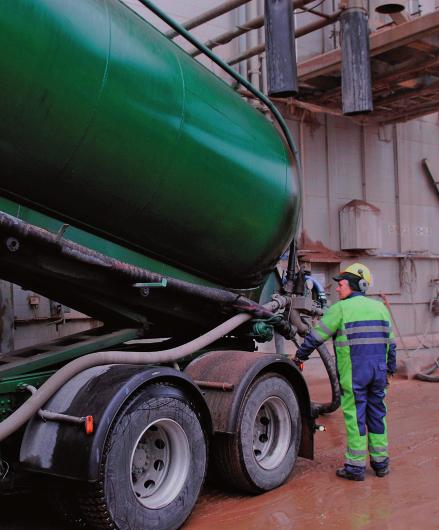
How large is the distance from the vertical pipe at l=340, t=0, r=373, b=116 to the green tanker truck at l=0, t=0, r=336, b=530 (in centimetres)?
130

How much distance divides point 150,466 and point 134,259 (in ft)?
4.23

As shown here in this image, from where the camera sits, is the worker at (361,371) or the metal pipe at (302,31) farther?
the metal pipe at (302,31)

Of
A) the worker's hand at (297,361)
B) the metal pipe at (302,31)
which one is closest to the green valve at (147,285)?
the worker's hand at (297,361)

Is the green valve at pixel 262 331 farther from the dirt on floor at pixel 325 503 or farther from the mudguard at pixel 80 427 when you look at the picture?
the mudguard at pixel 80 427

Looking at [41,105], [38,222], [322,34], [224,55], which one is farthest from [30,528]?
[322,34]

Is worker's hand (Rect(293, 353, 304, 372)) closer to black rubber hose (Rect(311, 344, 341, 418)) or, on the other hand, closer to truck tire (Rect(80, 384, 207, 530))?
black rubber hose (Rect(311, 344, 341, 418))

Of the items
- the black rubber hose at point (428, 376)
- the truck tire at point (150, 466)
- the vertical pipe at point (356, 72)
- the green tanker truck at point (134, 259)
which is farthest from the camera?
the black rubber hose at point (428, 376)

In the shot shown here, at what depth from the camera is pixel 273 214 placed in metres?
5.14

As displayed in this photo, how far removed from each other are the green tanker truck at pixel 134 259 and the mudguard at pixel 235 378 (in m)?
0.01

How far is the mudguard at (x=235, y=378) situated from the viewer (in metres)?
4.50

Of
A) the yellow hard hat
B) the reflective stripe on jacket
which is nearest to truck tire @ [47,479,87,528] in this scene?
the reflective stripe on jacket

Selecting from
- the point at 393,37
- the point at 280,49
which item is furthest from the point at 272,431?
the point at 393,37

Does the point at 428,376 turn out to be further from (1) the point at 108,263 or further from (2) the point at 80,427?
(2) the point at 80,427

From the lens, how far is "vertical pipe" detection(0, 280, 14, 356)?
7165mm
